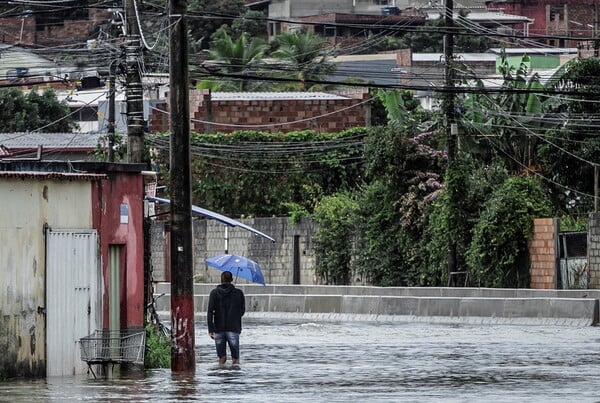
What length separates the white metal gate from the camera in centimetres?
2211

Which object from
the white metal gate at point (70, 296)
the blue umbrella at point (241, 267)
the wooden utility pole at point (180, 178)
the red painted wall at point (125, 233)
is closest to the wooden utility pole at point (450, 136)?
the blue umbrella at point (241, 267)

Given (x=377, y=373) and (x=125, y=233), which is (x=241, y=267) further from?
(x=377, y=373)

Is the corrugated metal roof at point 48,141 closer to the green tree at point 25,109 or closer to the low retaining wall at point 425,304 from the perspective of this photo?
the green tree at point 25,109

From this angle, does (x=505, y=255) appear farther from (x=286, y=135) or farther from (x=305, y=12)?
(x=305, y=12)

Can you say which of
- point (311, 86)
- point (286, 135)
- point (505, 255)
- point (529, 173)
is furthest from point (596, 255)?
point (311, 86)

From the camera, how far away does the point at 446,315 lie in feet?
137

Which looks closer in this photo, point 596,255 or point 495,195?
point 596,255

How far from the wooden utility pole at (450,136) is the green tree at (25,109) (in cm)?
3303

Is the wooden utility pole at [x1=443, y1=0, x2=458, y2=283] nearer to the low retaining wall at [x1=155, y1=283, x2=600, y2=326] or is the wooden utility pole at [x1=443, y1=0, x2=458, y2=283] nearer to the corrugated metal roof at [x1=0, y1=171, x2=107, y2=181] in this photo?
the low retaining wall at [x1=155, y1=283, x2=600, y2=326]

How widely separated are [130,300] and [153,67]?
12.1 meters

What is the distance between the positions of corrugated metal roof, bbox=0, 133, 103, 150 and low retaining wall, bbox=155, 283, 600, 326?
1688cm

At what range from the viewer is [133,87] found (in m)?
29.1

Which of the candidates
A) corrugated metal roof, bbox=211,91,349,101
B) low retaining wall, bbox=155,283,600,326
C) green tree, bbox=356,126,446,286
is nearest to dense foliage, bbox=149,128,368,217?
corrugated metal roof, bbox=211,91,349,101

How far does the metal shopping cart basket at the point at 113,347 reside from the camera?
2252 centimetres
